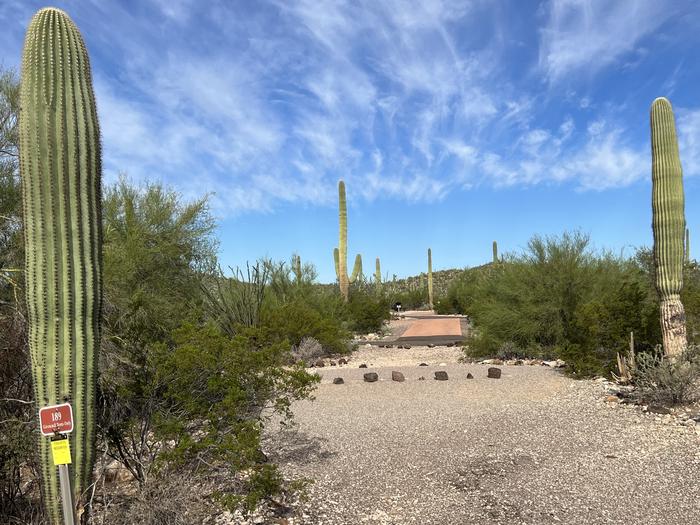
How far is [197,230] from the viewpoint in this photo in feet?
50.0

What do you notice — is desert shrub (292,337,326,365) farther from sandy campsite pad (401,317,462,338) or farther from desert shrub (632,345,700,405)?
desert shrub (632,345,700,405)

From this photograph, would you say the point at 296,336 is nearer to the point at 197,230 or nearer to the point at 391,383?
the point at 197,230

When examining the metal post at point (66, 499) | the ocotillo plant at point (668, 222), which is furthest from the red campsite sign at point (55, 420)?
the ocotillo plant at point (668, 222)

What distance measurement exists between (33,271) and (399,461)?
4386 millimetres

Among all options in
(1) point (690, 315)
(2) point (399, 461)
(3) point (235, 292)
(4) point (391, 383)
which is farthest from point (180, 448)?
(3) point (235, 292)

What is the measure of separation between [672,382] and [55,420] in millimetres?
8615

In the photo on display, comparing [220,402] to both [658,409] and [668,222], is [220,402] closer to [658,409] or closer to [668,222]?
[658,409]

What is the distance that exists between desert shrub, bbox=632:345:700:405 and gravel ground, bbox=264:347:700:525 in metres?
0.45

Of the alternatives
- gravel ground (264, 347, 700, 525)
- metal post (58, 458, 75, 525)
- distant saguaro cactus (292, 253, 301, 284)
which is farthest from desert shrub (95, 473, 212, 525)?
distant saguaro cactus (292, 253, 301, 284)

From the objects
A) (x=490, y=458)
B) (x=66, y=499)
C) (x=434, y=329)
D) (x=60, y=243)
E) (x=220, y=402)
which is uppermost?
(x=60, y=243)

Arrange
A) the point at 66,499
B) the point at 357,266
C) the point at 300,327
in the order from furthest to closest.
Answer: the point at 357,266
the point at 300,327
the point at 66,499

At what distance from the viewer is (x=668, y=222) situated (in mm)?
9992

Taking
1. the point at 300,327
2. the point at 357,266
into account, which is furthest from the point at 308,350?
the point at 357,266

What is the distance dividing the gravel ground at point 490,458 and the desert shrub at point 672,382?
45 cm
